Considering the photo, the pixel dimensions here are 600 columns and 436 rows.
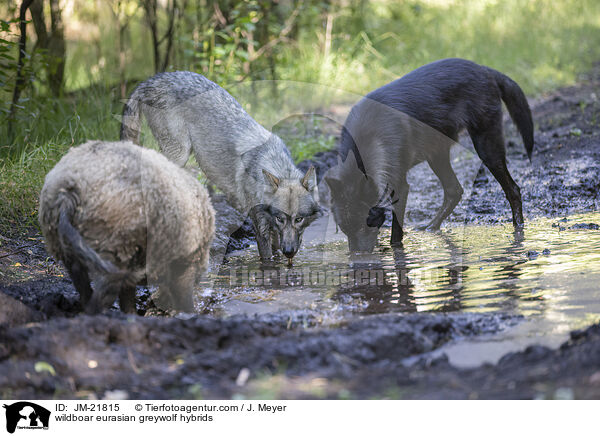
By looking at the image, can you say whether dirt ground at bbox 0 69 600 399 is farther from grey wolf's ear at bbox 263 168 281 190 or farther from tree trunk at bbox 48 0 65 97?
tree trunk at bbox 48 0 65 97

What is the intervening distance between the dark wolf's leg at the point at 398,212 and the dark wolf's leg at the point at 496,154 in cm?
94

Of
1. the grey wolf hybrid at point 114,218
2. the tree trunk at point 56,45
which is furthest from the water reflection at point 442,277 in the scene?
the tree trunk at point 56,45

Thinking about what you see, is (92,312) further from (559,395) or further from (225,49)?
(225,49)

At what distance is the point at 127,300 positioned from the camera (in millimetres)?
3869

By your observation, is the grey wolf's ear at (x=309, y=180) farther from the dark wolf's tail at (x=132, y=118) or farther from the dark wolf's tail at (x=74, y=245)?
the dark wolf's tail at (x=74, y=245)

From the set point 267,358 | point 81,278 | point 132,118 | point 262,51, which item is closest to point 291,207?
point 132,118

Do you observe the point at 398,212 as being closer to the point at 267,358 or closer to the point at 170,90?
the point at 170,90

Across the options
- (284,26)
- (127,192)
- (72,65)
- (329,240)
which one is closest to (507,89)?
(329,240)

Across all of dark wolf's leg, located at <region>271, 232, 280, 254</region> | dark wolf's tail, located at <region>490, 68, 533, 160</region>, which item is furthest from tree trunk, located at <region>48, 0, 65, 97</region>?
dark wolf's tail, located at <region>490, 68, 533, 160</region>

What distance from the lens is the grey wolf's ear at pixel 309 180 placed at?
520cm

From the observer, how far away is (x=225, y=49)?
8.37 meters

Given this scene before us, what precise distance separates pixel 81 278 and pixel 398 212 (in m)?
3.12
